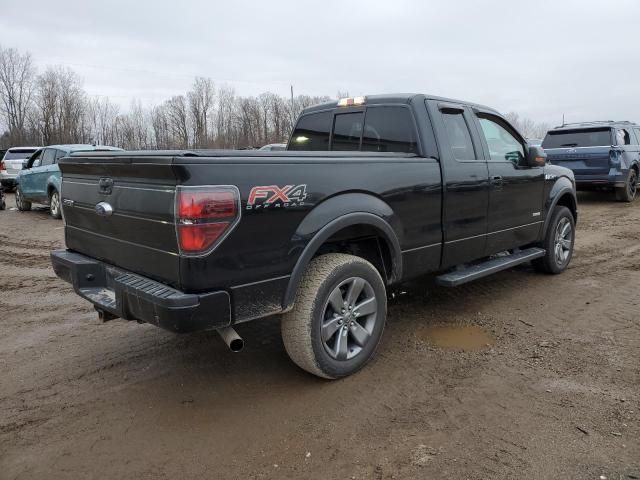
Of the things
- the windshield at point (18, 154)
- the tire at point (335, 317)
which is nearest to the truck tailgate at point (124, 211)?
the tire at point (335, 317)

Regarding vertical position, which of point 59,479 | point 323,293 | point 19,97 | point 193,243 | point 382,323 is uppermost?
point 19,97

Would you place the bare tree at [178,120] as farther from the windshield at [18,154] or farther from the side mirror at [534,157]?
the side mirror at [534,157]

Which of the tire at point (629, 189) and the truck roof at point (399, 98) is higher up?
the truck roof at point (399, 98)

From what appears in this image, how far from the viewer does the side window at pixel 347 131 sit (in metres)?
4.58

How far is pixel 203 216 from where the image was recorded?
2.63 meters

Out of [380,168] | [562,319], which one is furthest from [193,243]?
[562,319]

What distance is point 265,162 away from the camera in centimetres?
287

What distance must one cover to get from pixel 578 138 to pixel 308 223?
11412 mm

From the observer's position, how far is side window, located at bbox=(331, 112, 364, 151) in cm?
458

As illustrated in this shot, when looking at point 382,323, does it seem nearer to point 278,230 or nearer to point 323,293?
point 323,293

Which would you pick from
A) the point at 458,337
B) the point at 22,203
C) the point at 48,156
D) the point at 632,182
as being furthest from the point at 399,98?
the point at 22,203

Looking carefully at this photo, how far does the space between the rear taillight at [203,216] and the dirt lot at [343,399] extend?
1112 millimetres

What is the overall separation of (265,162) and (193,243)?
24.3 inches

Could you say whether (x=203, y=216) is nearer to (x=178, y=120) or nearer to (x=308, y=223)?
(x=308, y=223)
